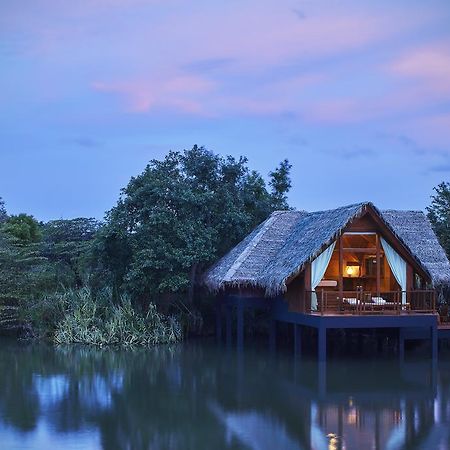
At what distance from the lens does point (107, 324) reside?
20125 mm

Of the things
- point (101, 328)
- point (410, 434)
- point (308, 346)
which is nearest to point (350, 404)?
point (410, 434)

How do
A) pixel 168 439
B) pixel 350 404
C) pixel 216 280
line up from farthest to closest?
pixel 216 280 → pixel 350 404 → pixel 168 439

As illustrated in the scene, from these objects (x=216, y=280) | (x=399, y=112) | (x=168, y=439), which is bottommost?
(x=168, y=439)

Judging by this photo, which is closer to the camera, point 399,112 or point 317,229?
point 317,229

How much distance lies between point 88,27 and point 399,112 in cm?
862

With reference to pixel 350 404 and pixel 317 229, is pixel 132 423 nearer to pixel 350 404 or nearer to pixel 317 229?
pixel 350 404

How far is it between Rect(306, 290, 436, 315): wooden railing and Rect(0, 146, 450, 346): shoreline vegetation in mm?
4167

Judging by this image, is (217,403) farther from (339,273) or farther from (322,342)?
(339,273)

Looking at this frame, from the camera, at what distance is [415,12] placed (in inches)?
639

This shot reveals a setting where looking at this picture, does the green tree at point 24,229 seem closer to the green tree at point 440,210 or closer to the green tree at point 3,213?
the green tree at point 3,213

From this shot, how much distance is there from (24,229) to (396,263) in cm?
1466

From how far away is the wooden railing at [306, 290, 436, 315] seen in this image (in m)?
16.2

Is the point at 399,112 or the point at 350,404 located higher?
the point at 399,112

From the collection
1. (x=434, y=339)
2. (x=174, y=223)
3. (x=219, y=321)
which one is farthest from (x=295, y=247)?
(x=219, y=321)
